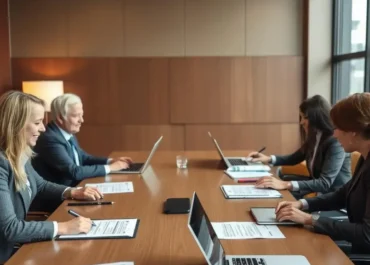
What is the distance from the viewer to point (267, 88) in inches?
228

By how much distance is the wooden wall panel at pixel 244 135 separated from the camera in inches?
231

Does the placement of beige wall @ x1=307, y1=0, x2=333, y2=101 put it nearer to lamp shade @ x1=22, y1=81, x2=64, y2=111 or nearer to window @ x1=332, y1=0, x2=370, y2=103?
window @ x1=332, y1=0, x2=370, y2=103

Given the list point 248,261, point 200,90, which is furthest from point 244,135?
point 248,261

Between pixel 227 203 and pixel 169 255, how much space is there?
0.74 metres

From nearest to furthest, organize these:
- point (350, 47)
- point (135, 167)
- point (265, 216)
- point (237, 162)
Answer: point (265, 216), point (135, 167), point (237, 162), point (350, 47)

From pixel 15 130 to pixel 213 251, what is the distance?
3.61ft

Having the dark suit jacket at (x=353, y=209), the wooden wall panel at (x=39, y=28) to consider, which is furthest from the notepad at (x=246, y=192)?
the wooden wall panel at (x=39, y=28)

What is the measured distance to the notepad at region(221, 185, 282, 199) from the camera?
241 cm

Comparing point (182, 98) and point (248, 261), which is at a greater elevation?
point (182, 98)

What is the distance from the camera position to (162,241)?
1745 millimetres

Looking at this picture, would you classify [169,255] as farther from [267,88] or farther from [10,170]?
[267,88]

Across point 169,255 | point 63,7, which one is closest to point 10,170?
point 169,255

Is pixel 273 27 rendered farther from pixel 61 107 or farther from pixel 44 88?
pixel 61 107

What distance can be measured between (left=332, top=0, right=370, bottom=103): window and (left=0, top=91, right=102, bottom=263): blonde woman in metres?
3.27
